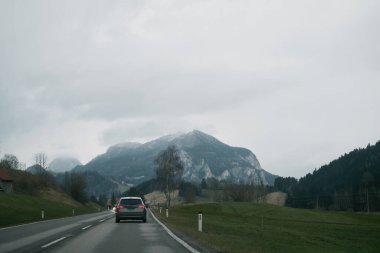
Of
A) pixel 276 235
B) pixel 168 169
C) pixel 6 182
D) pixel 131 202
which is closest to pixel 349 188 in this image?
pixel 168 169

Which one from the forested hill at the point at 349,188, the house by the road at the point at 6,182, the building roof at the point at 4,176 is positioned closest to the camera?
the house by the road at the point at 6,182

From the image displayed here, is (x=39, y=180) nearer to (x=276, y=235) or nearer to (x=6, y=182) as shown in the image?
(x=6, y=182)

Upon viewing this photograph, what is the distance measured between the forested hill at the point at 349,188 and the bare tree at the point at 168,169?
154ft

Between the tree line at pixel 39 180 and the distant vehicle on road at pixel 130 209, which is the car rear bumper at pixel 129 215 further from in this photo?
the tree line at pixel 39 180

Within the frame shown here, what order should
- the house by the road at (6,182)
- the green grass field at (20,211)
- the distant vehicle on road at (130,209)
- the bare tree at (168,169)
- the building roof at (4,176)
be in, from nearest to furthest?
the distant vehicle on road at (130,209), the green grass field at (20,211), the house by the road at (6,182), the bare tree at (168,169), the building roof at (4,176)

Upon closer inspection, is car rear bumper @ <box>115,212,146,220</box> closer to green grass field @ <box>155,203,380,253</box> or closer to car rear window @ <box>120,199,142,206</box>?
car rear window @ <box>120,199,142,206</box>

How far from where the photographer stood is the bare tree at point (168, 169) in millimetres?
102125

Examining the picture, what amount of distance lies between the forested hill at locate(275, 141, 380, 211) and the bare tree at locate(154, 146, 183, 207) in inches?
1852

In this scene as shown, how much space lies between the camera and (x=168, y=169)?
102m

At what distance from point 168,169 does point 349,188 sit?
83339 millimetres

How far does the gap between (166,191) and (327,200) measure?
7205cm

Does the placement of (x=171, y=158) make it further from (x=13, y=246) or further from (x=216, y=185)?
(x=13, y=246)

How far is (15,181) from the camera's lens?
359ft

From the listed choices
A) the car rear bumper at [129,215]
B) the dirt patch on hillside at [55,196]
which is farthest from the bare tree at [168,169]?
the car rear bumper at [129,215]
